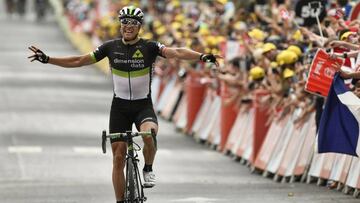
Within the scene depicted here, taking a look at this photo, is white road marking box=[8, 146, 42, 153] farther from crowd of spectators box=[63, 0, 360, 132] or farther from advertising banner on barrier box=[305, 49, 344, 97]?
advertising banner on barrier box=[305, 49, 344, 97]

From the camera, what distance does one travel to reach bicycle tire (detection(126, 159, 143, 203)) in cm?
1477

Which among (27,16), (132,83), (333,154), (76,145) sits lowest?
(27,16)

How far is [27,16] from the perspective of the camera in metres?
82.6

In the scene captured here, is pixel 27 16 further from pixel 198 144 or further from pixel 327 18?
pixel 327 18

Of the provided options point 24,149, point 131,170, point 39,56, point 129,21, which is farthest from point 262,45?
point 131,170

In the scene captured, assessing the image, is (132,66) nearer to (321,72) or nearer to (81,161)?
(321,72)

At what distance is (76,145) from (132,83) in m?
10.7

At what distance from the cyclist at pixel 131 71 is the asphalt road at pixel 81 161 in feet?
7.62

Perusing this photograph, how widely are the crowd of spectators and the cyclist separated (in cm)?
188

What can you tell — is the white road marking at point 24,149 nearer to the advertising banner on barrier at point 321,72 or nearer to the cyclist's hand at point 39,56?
the advertising banner on barrier at point 321,72

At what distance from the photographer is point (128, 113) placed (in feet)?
50.9

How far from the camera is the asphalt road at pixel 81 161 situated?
60.1 ft

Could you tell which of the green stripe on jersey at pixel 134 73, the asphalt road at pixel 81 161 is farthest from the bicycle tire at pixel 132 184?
the asphalt road at pixel 81 161

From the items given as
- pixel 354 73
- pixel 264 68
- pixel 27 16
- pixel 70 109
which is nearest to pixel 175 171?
pixel 264 68
